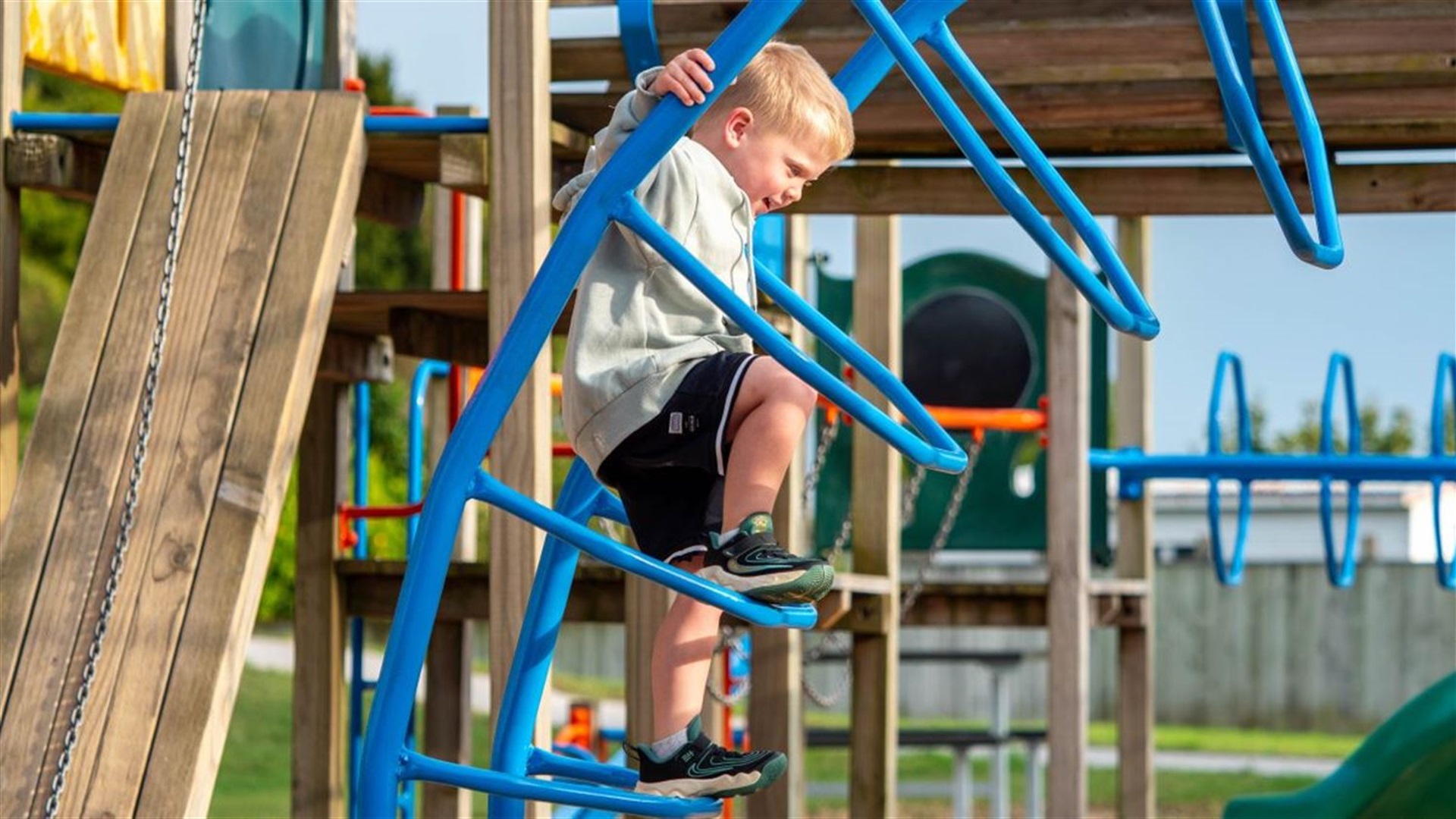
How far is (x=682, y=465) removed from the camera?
2.52 meters

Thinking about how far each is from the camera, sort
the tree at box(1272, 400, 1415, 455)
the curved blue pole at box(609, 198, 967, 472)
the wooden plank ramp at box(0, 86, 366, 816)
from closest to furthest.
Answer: the curved blue pole at box(609, 198, 967, 472) < the wooden plank ramp at box(0, 86, 366, 816) < the tree at box(1272, 400, 1415, 455)

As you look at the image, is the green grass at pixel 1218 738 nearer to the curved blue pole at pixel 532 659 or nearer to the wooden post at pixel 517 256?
the wooden post at pixel 517 256

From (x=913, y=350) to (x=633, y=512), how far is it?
292 inches

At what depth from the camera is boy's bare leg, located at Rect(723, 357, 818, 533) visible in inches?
95.5

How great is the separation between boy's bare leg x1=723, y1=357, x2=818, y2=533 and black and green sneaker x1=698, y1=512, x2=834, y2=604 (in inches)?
2.0

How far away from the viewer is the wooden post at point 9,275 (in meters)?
3.68

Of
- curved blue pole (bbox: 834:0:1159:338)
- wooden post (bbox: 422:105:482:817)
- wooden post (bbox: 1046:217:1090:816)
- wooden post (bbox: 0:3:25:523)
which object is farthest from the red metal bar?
curved blue pole (bbox: 834:0:1159:338)

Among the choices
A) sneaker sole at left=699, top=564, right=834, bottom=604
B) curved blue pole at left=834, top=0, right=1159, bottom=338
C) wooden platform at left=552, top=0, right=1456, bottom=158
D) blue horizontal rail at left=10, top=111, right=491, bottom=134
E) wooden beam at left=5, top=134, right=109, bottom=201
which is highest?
wooden platform at left=552, top=0, right=1456, bottom=158

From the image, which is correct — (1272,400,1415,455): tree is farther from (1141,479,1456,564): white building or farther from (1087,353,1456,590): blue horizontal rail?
(1087,353,1456,590): blue horizontal rail

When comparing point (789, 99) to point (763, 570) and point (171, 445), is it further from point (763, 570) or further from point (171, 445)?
point (171, 445)

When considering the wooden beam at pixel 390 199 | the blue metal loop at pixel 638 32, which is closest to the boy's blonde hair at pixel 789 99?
the blue metal loop at pixel 638 32

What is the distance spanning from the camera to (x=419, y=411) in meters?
6.39

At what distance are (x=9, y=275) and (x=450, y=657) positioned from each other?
3015 millimetres

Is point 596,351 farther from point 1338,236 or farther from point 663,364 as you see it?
point 1338,236
